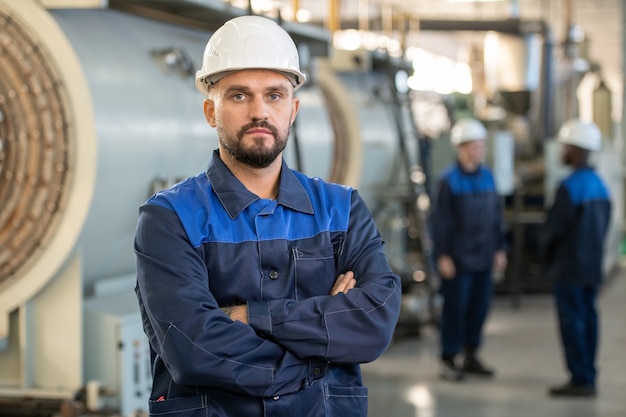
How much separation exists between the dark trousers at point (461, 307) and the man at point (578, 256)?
0.58 m

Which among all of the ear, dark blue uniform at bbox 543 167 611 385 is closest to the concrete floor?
dark blue uniform at bbox 543 167 611 385

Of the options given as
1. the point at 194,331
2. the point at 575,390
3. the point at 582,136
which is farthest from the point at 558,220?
the point at 194,331

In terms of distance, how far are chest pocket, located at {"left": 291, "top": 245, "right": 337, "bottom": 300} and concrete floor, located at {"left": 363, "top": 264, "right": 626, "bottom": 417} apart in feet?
10.3

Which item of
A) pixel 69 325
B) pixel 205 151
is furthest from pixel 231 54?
pixel 205 151

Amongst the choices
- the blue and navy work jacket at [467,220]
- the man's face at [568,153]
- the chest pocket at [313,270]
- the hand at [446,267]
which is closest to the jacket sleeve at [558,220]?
the man's face at [568,153]

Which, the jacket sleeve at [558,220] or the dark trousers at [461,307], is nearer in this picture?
the jacket sleeve at [558,220]

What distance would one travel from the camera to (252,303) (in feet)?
6.90

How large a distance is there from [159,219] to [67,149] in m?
1.77

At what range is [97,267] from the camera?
4.00 m

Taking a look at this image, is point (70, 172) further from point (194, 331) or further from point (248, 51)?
point (194, 331)

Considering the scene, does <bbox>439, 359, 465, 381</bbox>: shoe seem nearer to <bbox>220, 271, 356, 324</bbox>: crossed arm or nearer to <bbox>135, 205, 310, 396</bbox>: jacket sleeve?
<bbox>220, 271, 356, 324</bbox>: crossed arm

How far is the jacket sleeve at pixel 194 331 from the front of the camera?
2.02 meters

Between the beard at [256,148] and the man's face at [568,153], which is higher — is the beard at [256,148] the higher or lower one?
the lower one

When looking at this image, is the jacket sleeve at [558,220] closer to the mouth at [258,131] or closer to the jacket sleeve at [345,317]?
the jacket sleeve at [345,317]
